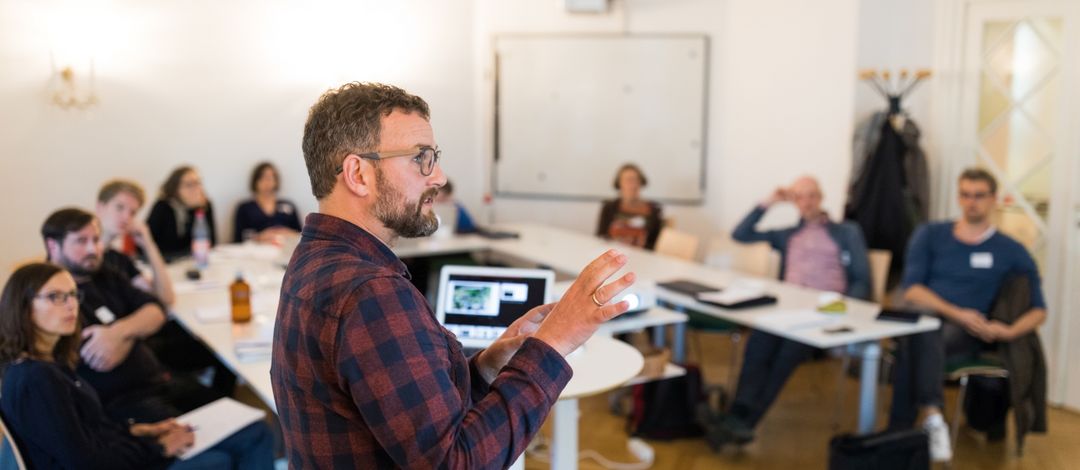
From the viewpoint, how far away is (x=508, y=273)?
121 inches

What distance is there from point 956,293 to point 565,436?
232 centimetres

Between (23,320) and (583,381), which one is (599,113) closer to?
(583,381)

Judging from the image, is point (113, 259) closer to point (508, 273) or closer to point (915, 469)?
point (508, 273)

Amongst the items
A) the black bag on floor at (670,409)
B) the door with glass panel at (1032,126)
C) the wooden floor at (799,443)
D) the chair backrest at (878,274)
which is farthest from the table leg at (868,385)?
the door with glass panel at (1032,126)

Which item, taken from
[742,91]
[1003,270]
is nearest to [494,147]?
[742,91]

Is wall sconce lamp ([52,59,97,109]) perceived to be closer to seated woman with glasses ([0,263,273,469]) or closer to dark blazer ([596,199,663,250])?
dark blazer ([596,199,663,250])

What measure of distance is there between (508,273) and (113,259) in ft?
6.15

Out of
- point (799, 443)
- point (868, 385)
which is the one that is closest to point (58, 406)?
point (868, 385)

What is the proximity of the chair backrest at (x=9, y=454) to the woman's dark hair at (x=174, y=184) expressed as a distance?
3.31m

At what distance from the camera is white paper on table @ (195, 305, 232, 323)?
12.8 ft

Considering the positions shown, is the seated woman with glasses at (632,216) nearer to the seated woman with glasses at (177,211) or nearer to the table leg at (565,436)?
the seated woman with glasses at (177,211)

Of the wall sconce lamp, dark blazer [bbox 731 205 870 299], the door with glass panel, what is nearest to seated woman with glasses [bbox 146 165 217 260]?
the wall sconce lamp

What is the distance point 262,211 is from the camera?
21.1 feet

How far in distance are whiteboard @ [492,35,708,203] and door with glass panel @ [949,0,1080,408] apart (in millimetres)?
1937
